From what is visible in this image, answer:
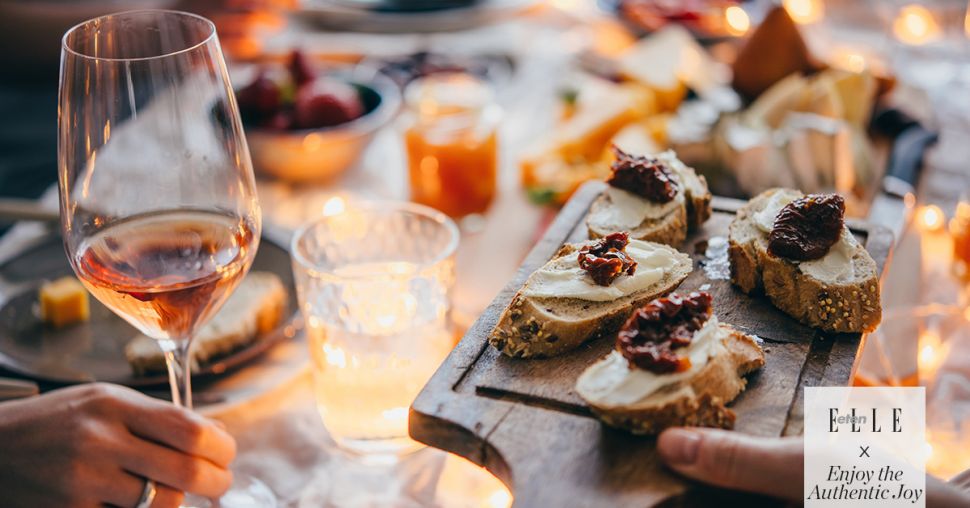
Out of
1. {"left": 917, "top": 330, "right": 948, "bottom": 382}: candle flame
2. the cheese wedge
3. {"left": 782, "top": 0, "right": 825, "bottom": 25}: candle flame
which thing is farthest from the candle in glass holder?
the cheese wedge

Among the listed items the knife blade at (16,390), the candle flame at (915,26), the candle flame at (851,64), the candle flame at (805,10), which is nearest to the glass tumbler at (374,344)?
the knife blade at (16,390)

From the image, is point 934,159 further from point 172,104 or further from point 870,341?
point 172,104

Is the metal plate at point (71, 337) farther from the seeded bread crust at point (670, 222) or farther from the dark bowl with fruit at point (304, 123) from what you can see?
the seeded bread crust at point (670, 222)

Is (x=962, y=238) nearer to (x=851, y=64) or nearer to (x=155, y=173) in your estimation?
(x=851, y=64)

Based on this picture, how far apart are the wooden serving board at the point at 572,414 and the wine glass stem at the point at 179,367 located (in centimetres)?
36

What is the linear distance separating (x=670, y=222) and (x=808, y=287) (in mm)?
188

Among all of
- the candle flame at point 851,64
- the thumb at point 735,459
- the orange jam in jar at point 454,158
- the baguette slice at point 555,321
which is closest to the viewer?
the thumb at point 735,459

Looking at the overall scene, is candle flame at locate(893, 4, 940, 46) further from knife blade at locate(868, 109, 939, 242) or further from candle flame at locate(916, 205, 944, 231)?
candle flame at locate(916, 205, 944, 231)

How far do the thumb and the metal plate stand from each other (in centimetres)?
76

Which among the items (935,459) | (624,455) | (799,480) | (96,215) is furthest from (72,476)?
(935,459)

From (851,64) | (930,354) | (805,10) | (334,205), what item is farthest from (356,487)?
(805,10)

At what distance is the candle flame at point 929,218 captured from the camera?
5.58 ft

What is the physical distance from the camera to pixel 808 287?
90cm

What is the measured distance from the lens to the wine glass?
895 mm
